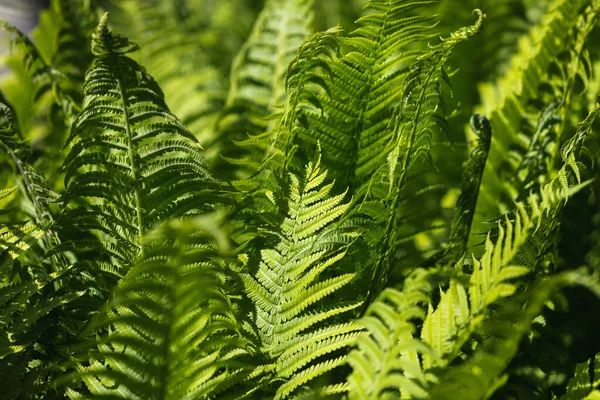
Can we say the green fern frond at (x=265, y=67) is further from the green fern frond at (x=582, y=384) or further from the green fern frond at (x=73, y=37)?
the green fern frond at (x=582, y=384)

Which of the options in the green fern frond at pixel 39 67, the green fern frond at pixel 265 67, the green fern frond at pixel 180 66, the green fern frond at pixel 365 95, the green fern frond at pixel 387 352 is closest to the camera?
the green fern frond at pixel 387 352

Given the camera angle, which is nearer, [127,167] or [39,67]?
[127,167]

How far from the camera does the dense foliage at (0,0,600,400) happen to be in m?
0.43

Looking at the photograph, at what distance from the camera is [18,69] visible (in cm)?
115

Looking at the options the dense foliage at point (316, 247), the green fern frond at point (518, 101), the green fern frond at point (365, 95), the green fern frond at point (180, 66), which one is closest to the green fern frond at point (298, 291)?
the dense foliage at point (316, 247)

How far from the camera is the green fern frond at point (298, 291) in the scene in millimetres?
527

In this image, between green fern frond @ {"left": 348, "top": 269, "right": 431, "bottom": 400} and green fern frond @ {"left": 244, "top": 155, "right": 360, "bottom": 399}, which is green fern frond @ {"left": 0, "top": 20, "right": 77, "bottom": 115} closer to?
green fern frond @ {"left": 244, "top": 155, "right": 360, "bottom": 399}

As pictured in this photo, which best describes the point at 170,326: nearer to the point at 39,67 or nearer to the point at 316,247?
the point at 316,247

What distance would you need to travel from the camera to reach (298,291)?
56 cm

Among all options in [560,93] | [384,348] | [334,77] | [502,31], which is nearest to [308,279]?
[384,348]

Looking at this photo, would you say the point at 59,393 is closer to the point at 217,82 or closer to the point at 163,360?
the point at 163,360

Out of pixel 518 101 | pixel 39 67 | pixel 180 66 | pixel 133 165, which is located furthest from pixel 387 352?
pixel 180 66

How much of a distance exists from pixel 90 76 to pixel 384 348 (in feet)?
1.33

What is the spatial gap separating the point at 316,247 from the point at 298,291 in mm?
55
